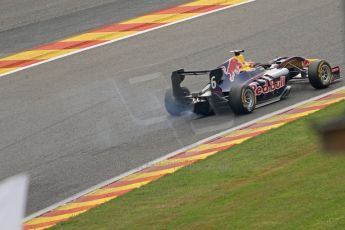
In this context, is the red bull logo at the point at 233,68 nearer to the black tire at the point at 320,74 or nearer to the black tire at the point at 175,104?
the black tire at the point at 175,104

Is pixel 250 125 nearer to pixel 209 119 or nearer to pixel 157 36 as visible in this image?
pixel 209 119

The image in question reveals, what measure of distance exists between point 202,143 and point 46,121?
332cm

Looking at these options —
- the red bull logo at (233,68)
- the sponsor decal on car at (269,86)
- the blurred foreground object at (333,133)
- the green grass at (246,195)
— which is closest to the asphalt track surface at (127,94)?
the sponsor decal on car at (269,86)

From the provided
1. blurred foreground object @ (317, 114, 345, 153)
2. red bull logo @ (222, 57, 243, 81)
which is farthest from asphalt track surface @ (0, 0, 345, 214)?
blurred foreground object @ (317, 114, 345, 153)

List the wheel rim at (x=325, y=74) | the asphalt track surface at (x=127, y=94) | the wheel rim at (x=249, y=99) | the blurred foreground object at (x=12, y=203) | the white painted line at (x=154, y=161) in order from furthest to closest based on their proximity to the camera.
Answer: the wheel rim at (x=325, y=74)
the wheel rim at (x=249, y=99)
the asphalt track surface at (x=127, y=94)
the white painted line at (x=154, y=161)
the blurred foreground object at (x=12, y=203)

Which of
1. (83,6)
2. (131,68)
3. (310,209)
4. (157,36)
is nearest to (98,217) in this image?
(310,209)

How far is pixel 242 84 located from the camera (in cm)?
1437

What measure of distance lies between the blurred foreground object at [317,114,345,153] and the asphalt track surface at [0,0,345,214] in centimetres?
933

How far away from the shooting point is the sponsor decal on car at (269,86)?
14617 mm

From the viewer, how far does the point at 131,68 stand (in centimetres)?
1831

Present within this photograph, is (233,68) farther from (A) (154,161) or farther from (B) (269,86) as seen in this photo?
(A) (154,161)

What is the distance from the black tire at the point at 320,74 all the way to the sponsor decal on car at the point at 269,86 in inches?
19.5

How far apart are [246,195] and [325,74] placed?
5.80 metres

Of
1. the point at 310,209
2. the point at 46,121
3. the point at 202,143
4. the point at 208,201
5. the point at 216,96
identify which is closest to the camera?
the point at 310,209
